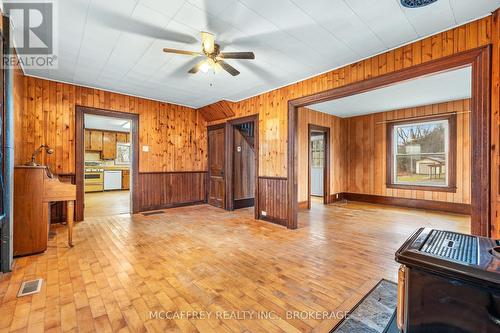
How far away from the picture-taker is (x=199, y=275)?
2.30 meters


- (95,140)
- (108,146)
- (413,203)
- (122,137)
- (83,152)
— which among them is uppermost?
(122,137)

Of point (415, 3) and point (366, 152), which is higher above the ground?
point (415, 3)

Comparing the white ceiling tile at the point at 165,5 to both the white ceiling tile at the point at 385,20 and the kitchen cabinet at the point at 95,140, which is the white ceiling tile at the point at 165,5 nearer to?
the white ceiling tile at the point at 385,20

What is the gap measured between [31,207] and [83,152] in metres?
1.98

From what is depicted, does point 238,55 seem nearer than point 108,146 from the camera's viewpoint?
Yes

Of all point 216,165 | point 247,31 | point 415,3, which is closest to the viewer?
point 415,3

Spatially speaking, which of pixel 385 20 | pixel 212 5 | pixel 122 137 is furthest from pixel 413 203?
pixel 122 137

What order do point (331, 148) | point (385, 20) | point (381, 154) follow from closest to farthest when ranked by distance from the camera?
point (385, 20) → point (381, 154) → point (331, 148)

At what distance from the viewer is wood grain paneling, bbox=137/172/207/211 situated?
209 inches

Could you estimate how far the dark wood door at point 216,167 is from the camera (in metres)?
5.85

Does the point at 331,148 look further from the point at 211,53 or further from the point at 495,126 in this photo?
the point at 211,53

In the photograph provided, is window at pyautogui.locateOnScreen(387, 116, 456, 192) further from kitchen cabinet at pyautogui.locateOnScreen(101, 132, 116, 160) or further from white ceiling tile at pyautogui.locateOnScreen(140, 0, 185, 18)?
kitchen cabinet at pyautogui.locateOnScreen(101, 132, 116, 160)

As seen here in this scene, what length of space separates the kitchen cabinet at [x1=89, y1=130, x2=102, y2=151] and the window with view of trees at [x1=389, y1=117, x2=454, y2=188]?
10067 mm

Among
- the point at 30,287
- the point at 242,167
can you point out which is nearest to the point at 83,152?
the point at 30,287
